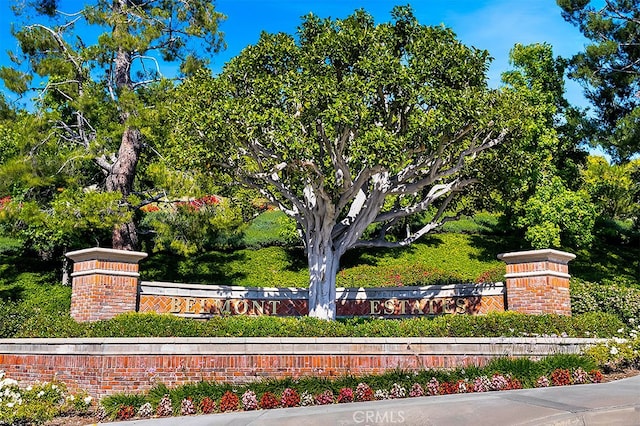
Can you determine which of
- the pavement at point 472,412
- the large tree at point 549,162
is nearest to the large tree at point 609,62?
the large tree at point 549,162

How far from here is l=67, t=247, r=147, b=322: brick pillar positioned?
14.0 metres

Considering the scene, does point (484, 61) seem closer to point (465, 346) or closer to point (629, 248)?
point (465, 346)

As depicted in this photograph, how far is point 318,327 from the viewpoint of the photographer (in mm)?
12664

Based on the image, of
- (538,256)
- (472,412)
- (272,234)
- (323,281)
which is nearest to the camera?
(472,412)

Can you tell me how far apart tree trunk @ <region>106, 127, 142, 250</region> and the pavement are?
36.4 ft

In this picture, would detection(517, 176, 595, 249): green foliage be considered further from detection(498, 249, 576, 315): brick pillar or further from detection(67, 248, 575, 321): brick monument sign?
detection(498, 249, 576, 315): brick pillar

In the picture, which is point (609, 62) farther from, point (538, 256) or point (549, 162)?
point (538, 256)

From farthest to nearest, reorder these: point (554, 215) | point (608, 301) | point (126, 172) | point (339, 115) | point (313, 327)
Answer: point (554, 215), point (126, 172), point (608, 301), point (339, 115), point (313, 327)

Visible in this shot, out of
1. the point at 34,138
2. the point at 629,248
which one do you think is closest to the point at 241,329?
the point at 34,138

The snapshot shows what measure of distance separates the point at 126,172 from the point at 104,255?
655cm

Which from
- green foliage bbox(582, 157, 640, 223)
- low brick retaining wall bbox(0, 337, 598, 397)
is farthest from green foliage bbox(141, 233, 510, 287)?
low brick retaining wall bbox(0, 337, 598, 397)

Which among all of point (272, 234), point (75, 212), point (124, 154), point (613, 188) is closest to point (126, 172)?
point (124, 154)

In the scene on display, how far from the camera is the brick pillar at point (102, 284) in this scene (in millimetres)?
13953

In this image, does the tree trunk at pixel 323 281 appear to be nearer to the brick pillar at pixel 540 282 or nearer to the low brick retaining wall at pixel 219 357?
the brick pillar at pixel 540 282
